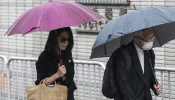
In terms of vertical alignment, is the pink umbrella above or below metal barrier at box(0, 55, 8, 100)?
above

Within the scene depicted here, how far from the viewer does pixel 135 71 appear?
3936mm

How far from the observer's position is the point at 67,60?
4.40 m

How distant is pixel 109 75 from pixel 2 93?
3.48 metres

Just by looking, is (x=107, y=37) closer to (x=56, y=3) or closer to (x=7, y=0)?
(x=56, y=3)

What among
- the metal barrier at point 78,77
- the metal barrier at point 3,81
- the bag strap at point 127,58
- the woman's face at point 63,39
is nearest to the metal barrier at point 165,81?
the metal barrier at point 78,77

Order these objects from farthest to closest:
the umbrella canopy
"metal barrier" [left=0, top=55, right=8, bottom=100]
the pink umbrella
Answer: "metal barrier" [left=0, top=55, right=8, bottom=100] < the pink umbrella < the umbrella canopy

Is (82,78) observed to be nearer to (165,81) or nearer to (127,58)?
(165,81)

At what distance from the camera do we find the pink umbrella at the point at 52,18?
410 centimetres

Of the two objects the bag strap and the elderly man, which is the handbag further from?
the bag strap

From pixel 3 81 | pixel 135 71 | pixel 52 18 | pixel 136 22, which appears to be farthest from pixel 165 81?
pixel 3 81

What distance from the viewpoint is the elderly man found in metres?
3.87

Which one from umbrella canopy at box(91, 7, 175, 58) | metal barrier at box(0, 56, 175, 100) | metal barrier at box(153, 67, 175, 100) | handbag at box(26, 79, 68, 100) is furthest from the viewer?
metal barrier at box(0, 56, 175, 100)

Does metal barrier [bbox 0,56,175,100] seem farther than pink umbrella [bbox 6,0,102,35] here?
Yes

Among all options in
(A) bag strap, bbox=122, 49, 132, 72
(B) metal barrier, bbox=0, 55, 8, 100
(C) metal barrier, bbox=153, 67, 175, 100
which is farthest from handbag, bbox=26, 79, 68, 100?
(B) metal barrier, bbox=0, 55, 8, 100
